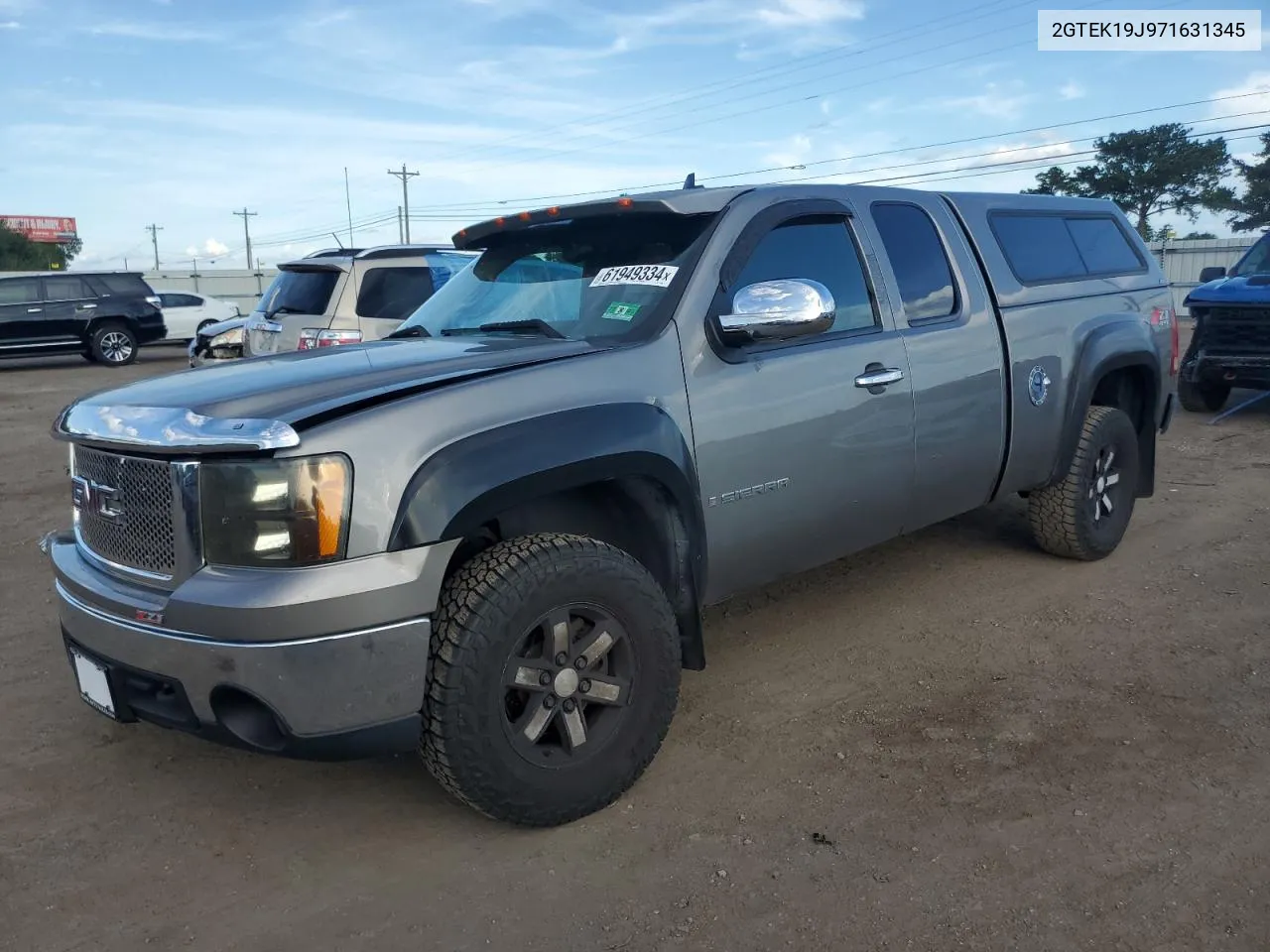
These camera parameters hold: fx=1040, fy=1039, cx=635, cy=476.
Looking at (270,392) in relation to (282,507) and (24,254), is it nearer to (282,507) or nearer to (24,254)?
(282,507)

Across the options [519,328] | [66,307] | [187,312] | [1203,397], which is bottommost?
[1203,397]

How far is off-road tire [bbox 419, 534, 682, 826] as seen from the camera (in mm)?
2771

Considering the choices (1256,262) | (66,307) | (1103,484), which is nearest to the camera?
(1103,484)

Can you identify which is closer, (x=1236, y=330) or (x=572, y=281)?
(x=572, y=281)

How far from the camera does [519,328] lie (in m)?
3.75

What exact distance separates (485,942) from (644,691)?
88 centimetres

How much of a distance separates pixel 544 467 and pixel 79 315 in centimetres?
1937

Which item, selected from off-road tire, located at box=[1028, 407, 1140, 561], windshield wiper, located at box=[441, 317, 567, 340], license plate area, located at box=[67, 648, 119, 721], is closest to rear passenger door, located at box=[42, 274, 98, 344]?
windshield wiper, located at box=[441, 317, 567, 340]

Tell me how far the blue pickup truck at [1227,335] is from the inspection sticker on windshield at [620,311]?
841 centimetres

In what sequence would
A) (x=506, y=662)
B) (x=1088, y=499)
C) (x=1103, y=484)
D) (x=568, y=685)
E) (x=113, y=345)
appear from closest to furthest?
(x=506, y=662)
(x=568, y=685)
(x=1088, y=499)
(x=1103, y=484)
(x=113, y=345)

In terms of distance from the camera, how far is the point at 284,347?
886cm

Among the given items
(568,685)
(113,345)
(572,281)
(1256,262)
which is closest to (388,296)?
(572,281)

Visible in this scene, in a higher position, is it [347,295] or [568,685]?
[347,295]

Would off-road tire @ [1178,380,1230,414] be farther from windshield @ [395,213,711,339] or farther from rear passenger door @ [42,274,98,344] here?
rear passenger door @ [42,274,98,344]
